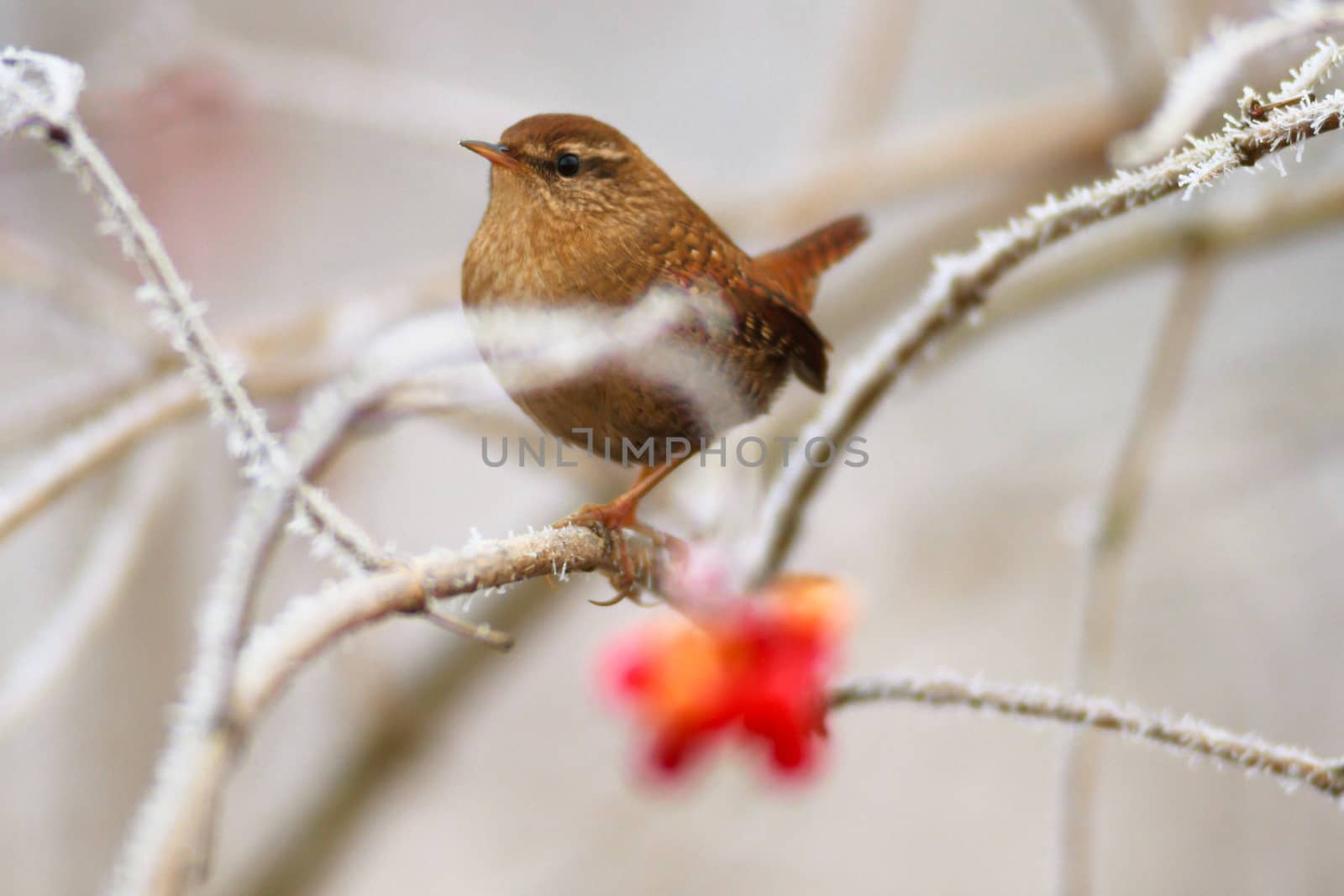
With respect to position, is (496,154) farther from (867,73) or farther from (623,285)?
(867,73)


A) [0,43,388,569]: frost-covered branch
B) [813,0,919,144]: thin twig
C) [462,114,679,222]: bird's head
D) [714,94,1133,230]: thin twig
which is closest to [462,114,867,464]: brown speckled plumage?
[462,114,679,222]: bird's head

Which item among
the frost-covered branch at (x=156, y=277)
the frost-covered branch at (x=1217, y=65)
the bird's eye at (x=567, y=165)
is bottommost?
the frost-covered branch at (x=156, y=277)

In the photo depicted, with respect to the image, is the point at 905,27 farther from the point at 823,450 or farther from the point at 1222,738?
the point at 1222,738

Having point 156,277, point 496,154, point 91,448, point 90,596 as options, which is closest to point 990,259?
point 496,154

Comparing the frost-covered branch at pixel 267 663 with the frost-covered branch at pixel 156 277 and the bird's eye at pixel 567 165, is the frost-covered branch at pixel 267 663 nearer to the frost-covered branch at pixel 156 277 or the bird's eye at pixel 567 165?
the frost-covered branch at pixel 156 277

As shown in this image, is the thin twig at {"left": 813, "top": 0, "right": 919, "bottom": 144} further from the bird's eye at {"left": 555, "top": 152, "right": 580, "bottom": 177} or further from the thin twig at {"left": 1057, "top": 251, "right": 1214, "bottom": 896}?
the bird's eye at {"left": 555, "top": 152, "right": 580, "bottom": 177}

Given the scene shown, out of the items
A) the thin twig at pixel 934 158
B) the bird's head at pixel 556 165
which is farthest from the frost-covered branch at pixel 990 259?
the thin twig at pixel 934 158
